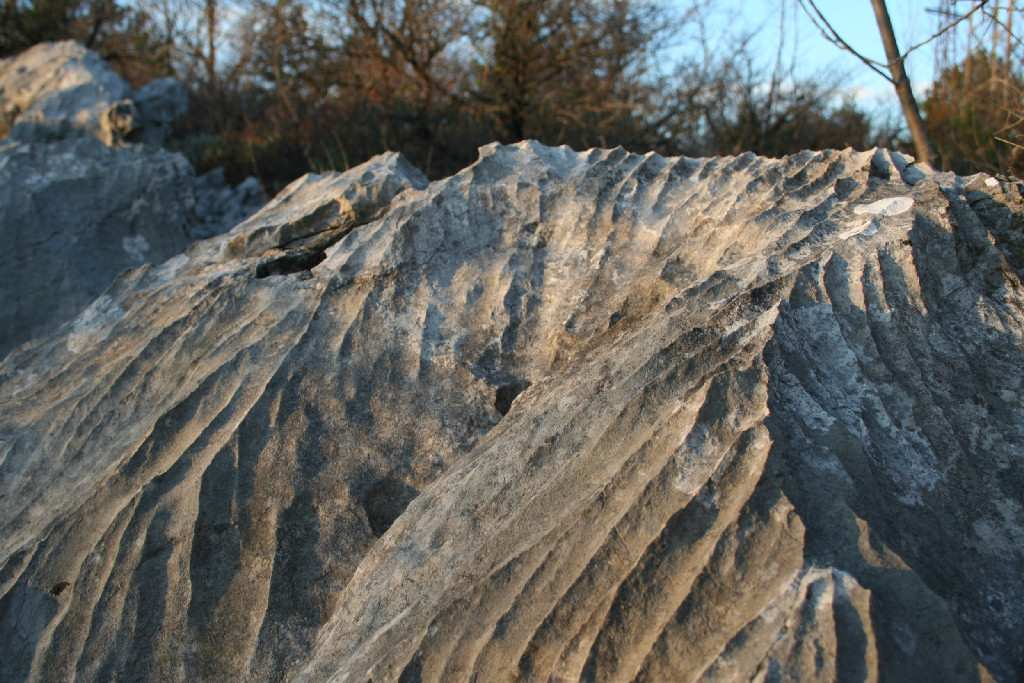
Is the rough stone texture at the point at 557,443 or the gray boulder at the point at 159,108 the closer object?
the rough stone texture at the point at 557,443

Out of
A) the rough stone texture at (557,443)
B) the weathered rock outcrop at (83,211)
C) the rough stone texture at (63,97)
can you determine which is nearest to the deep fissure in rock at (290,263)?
the rough stone texture at (557,443)

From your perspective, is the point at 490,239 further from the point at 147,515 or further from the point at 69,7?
the point at 69,7

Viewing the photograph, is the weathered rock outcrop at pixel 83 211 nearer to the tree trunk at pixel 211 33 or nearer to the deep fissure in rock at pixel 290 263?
the deep fissure in rock at pixel 290 263

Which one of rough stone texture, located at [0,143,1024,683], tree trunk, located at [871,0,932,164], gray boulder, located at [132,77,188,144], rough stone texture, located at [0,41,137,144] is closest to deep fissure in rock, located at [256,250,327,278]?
rough stone texture, located at [0,143,1024,683]

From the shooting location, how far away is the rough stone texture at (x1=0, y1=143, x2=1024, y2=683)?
188 centimetres

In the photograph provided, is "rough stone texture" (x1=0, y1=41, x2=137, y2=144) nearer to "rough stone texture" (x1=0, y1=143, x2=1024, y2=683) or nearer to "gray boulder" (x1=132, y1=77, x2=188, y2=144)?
"gray boulder" (x1=132, y1=77, x2=188, y2=144)

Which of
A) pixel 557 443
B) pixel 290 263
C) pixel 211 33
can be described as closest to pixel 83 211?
pixel 290 263

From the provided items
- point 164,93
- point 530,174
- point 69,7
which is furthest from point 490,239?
point 69,7

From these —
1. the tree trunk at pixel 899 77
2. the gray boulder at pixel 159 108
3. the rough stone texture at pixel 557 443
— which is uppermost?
the tree trunk at pixel 899 77

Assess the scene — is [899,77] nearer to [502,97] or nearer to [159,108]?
[502,97]

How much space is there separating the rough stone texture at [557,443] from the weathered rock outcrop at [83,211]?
1309 millimetres

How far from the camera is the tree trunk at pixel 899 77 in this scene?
4953 mm

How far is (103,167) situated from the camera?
538 centimetres

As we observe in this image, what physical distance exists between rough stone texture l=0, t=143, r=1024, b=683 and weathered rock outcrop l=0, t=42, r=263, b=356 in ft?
4.29
